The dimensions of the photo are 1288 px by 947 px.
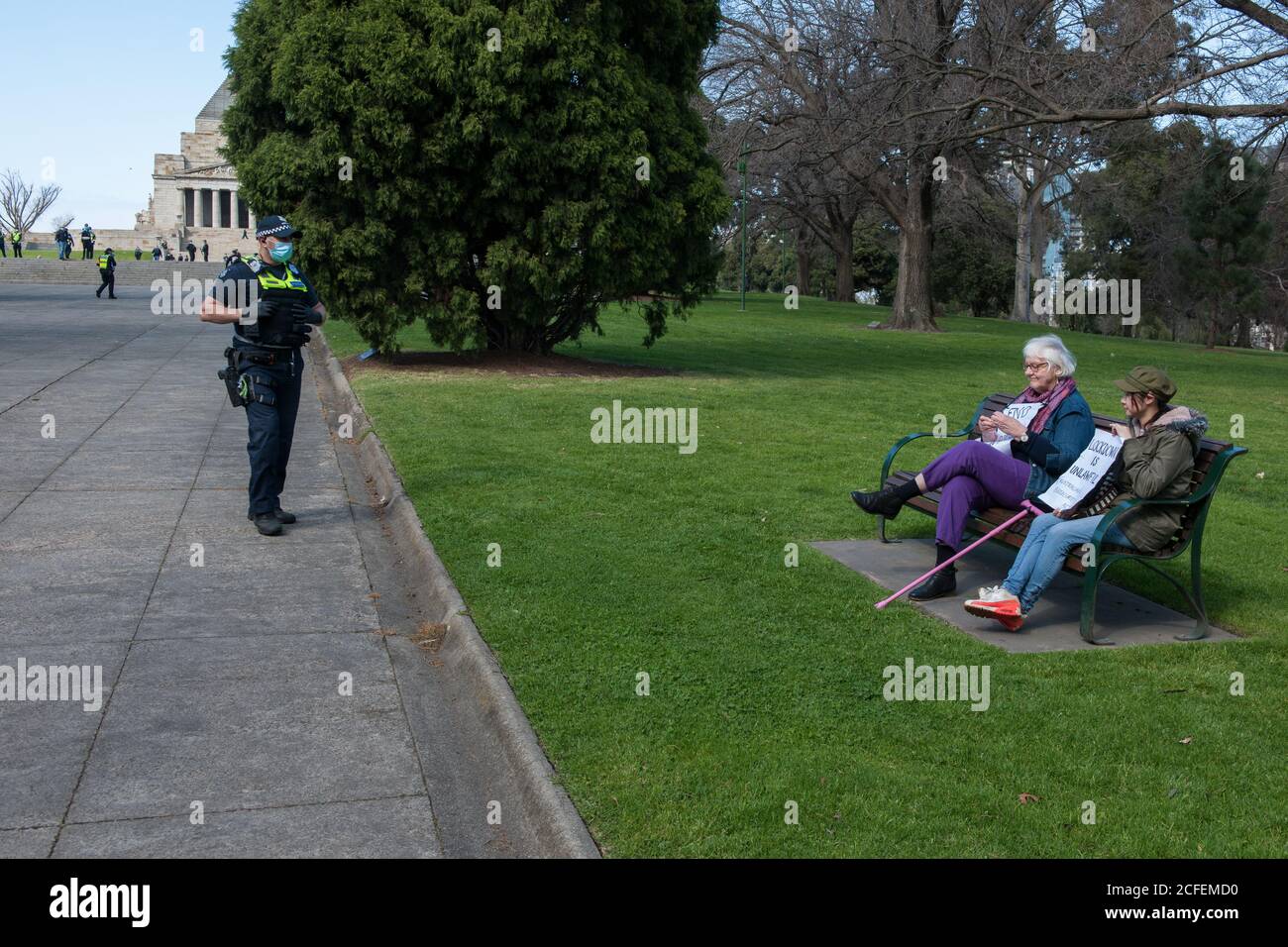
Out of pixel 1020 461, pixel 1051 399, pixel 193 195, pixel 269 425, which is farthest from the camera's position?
pixel 193 195

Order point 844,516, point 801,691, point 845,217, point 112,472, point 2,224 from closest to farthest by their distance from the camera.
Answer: point 801,691 → point 844,516 → point 112,472 → point 845,217 → point 2,224

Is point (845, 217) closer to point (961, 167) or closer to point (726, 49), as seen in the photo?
point (961, 167)

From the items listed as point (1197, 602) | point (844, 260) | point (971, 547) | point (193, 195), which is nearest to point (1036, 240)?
point (844, 260)

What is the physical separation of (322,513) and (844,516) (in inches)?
156

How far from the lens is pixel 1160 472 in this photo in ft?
20.7

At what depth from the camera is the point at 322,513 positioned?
9.59 m

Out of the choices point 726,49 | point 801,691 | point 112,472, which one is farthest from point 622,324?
point 801,691

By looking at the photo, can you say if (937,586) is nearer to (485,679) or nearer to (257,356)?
(485,679)

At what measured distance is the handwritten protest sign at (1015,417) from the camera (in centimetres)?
748

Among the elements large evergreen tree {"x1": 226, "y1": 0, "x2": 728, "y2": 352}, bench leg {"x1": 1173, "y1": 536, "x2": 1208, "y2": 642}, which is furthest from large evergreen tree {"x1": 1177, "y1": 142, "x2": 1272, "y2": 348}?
bench leg {"x1": 1173, "y1": 536, "x2": 1208, "y2": 642}

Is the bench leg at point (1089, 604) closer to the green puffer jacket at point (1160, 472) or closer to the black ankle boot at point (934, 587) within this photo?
the green puffer jacket at point (1160, 472)

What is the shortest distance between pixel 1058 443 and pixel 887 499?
112 cm

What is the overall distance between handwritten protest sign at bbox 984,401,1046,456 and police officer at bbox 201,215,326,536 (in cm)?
472
